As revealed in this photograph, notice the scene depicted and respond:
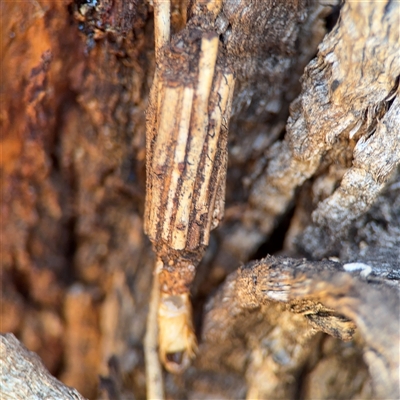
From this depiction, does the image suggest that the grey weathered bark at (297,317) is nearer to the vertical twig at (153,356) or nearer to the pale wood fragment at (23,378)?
the vertical twig at (153,356)

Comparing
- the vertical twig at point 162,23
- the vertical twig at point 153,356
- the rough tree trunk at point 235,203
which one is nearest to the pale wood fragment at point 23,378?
the rough tree trunk at point 235,203

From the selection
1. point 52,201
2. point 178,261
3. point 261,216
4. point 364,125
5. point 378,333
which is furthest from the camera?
point 52,201

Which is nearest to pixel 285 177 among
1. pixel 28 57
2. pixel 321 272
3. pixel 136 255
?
pixel 321 272

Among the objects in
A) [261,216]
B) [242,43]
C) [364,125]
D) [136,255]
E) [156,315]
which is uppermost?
[242,43]

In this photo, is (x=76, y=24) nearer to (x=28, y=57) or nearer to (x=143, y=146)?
(x=28, y=57)

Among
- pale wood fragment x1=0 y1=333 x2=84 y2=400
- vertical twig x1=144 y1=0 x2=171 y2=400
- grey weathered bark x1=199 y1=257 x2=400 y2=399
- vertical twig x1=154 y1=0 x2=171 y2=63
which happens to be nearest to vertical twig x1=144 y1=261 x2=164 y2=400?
vertical twig x1=144 y1=0 x2=171 y2=400

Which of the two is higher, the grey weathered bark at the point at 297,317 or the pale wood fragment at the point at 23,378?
the grey weathered bark at the point at 297,317

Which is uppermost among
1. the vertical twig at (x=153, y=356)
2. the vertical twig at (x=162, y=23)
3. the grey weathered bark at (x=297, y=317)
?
the vertical twig at (x=162, y=23)
